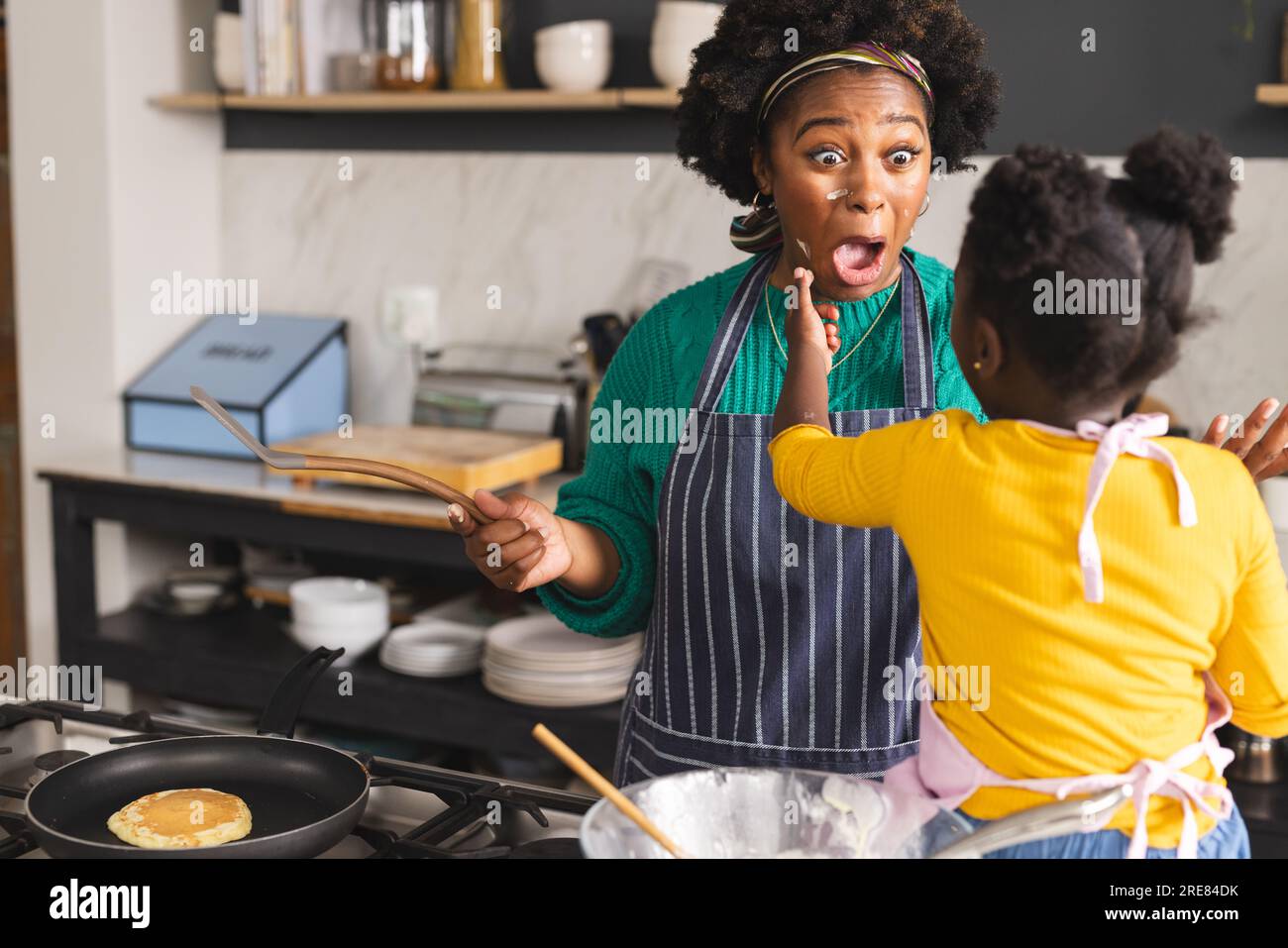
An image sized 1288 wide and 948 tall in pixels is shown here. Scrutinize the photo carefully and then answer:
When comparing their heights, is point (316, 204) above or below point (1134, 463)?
above

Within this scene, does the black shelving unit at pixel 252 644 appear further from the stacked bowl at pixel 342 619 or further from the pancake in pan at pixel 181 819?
the pancake in pan at pixel 181 819

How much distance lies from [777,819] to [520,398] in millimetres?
2152

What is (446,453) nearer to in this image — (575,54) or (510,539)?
A: (575,54)

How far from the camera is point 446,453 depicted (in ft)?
9.23

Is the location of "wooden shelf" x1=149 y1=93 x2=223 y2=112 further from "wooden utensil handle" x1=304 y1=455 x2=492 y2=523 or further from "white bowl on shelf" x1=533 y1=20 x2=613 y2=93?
"wooden utensil handle" x1=304 y1=455 x2=492 y2=523

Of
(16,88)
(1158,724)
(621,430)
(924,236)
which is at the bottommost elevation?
(1158,724)

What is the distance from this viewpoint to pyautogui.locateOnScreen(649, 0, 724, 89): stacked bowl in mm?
2809

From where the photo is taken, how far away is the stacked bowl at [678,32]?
111 inches

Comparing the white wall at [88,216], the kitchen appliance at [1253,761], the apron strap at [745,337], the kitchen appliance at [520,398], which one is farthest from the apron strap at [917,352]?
the white wall at [88,216]
